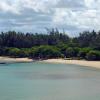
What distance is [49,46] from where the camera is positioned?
373ft

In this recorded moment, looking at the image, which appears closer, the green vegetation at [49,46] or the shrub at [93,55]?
the shrub at [93,55]

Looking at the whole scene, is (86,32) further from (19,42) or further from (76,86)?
(76,86)

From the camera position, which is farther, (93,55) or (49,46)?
(49,46)

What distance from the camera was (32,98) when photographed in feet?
108

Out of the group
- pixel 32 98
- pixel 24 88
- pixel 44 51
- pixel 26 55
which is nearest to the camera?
pixel 32 98

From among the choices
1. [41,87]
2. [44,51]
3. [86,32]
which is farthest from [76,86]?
[86,32]

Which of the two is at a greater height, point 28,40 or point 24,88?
point 28,40

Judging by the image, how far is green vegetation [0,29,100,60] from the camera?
10019 cm

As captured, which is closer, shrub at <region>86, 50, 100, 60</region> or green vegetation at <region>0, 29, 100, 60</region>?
shrub at <region>86, 50, 100, 60</region>

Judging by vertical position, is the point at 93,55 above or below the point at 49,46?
below

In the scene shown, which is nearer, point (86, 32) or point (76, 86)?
point (76, 86)

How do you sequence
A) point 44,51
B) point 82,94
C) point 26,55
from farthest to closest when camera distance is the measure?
point 26,55 → point 44,51 → point 82,94

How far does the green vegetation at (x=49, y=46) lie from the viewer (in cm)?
10019

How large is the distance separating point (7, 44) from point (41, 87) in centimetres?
9335
